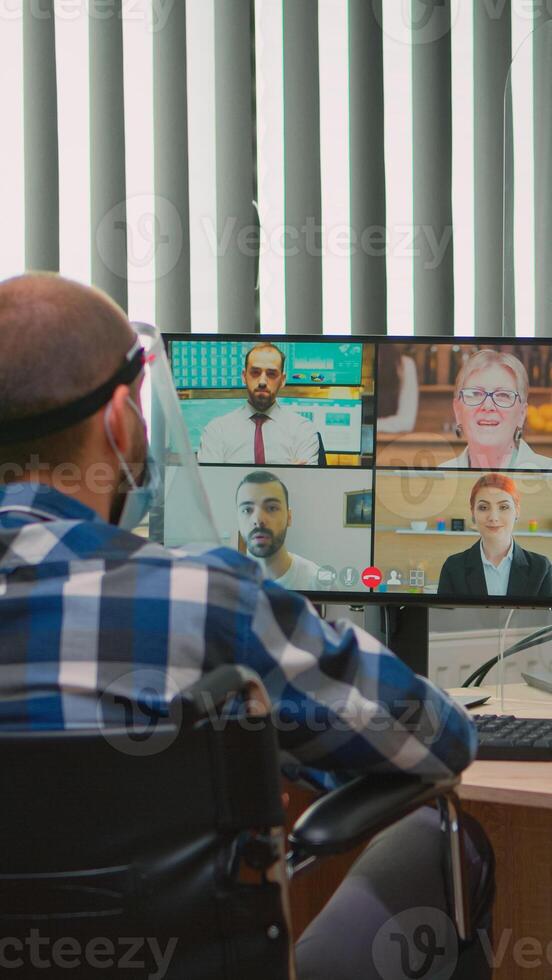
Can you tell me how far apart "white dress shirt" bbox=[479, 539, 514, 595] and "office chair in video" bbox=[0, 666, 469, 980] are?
2.69 feet

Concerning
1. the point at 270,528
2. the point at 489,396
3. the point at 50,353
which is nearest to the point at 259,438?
the point at 270,528

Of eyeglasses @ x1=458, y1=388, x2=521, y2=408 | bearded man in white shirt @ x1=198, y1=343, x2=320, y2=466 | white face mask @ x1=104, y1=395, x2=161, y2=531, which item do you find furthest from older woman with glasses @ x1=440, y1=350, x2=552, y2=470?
white face mask @ x1=104, y1=395, x2=161, y2=531

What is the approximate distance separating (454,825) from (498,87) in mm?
1904

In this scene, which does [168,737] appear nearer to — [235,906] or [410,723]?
[235,906]

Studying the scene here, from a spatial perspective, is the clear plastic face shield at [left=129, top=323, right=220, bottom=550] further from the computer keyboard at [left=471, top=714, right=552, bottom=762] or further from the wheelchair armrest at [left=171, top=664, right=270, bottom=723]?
the computer keyboard at [left=471, top=714, right=552, bottom=762]

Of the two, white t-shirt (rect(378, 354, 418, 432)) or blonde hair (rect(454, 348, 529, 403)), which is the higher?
blonde hair (rect(454, 348, 529, 403))

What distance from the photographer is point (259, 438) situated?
1.47 m

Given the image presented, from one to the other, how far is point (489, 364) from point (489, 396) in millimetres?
48

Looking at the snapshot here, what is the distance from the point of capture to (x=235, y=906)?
651 mm

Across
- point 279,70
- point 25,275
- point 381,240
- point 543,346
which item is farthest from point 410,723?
point 279,70

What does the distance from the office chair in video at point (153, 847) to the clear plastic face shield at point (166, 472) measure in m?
0.28

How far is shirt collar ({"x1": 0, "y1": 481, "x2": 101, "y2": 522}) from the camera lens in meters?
0.75

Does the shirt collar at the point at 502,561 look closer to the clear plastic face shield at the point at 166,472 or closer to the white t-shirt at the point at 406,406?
the white t-shirt at the point at 406,406

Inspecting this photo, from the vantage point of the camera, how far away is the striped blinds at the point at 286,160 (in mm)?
1998
